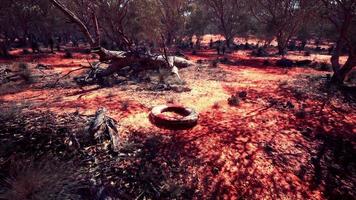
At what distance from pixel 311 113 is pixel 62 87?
1045cm

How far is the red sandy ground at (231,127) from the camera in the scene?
4.89 metres

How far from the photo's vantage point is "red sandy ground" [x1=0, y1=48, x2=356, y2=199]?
192 inches

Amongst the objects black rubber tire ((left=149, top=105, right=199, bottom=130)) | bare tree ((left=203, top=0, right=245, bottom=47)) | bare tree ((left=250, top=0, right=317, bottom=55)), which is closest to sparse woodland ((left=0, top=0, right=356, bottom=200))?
black rubber tire ((left=149, top=105, right=199, bottom=130))

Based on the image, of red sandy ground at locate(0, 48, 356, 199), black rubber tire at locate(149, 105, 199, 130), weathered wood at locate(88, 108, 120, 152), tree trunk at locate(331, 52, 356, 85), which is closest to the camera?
red sandy ground at locate(0, 48, 356, 199)

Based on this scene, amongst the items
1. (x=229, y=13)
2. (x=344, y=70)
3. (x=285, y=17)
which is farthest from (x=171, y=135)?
(x=229, y=13)

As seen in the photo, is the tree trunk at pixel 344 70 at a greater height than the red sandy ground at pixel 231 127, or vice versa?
the tree trunk at pixel 344 70

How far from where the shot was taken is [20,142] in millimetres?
5410

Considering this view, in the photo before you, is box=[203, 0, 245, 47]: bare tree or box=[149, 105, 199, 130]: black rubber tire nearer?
box=[149, 105, 199, 130]: black rubber tire

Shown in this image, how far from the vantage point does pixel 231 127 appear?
Answer: 23.2ft

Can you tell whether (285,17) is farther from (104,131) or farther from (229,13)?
(104,131)

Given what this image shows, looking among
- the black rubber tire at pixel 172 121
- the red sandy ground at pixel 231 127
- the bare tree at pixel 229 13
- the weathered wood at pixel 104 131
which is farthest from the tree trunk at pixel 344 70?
the bare tree at pixel 229 13

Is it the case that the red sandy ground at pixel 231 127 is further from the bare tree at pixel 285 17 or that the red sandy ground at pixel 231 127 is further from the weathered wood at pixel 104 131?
the bare tree at pixel 285 17

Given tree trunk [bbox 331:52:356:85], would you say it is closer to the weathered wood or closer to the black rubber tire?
the black rubber tire

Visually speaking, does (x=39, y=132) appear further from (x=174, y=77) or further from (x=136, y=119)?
(x=174, y=77)
